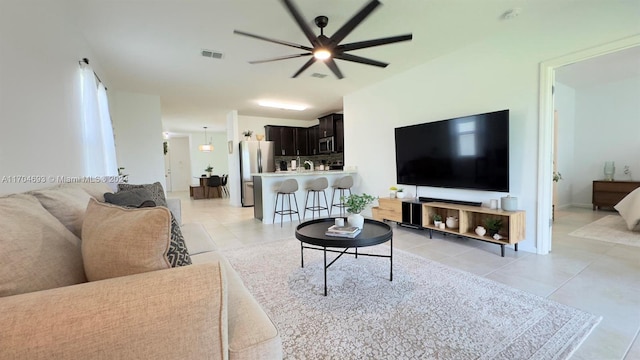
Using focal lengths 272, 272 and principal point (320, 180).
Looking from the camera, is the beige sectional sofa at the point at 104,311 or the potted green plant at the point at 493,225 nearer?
the beige sectional sofa at the point at 104,311

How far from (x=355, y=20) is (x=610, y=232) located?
4478 mm

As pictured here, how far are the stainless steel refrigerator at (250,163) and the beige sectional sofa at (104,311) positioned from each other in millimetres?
6195

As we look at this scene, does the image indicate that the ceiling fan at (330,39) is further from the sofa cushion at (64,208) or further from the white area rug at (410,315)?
the white area rug at (410,315)

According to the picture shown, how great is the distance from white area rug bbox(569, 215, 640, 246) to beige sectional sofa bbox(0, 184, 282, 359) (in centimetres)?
455

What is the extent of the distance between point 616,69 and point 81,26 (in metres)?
7.79

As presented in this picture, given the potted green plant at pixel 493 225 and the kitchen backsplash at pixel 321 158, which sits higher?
the kitchen backsplash at pixel 321 158

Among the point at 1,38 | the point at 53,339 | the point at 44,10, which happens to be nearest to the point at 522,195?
the point at 53,339

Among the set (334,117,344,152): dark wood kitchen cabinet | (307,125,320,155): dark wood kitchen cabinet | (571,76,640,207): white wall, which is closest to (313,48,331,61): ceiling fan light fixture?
(334,117,344,152): dark wood kitchen cabinet

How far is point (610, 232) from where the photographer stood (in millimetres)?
3744

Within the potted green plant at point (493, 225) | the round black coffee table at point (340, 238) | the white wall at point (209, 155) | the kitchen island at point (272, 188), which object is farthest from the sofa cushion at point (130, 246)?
the white wall at point (209, 155)

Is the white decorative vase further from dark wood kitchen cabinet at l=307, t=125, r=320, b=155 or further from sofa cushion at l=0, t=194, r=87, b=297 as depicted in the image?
dark wood kitchen cabinet at l=307, t=125, r=320, b=155

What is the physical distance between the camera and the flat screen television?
10.3 feet

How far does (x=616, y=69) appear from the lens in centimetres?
468

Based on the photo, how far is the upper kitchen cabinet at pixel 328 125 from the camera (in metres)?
7.14
